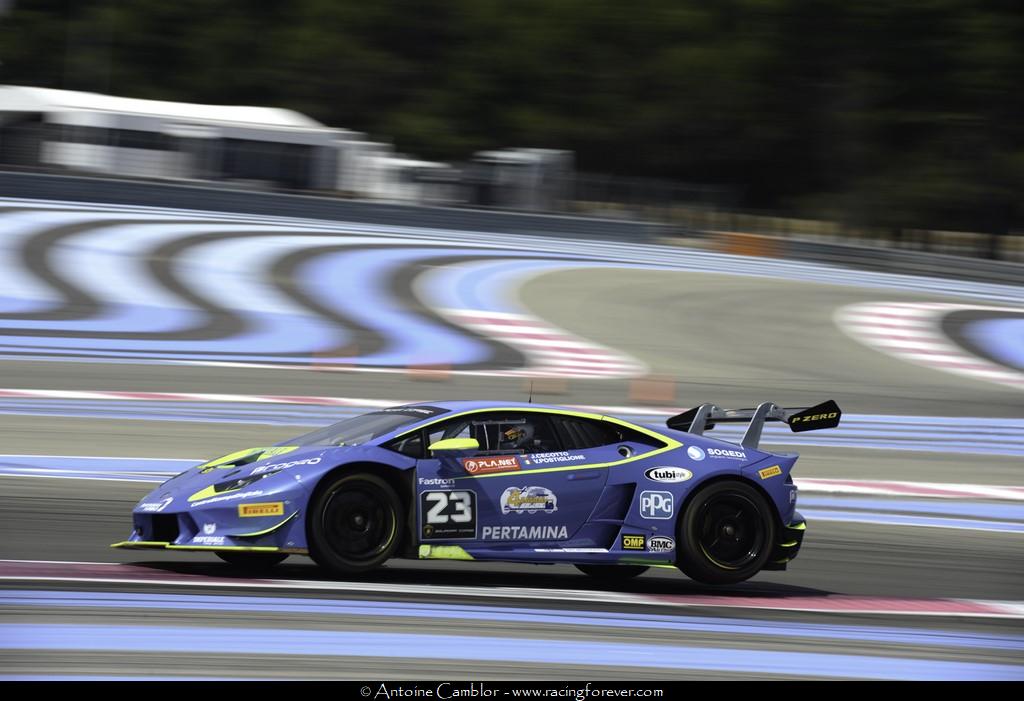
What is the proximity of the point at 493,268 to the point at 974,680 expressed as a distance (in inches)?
874

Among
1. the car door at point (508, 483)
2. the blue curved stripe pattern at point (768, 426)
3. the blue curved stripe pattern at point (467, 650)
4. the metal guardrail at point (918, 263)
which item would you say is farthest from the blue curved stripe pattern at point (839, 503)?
the metal guardrail at point (918, 263)

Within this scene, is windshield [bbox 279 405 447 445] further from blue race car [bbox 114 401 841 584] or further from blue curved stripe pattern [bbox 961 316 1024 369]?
blue curved stripe pattern [bbox 961 316 1024 369]

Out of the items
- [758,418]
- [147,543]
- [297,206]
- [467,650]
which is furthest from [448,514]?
[297,206]

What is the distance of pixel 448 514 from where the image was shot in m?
7.68

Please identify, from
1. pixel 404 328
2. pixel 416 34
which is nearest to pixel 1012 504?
pixel 404 328

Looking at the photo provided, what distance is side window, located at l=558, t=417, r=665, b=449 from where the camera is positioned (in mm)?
8312

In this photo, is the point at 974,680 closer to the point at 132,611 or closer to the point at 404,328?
the point at 132,611

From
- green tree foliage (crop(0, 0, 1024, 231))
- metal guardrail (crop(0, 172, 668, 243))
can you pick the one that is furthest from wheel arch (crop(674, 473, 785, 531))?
green tree foliage (crop(0, 0, 1024, 231))

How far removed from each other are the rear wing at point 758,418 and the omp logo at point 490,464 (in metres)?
1.40

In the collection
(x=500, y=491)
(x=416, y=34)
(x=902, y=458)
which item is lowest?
(x=902, y=458)

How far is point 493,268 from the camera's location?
2834 centimetres

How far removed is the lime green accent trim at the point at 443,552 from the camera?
25.0ft
